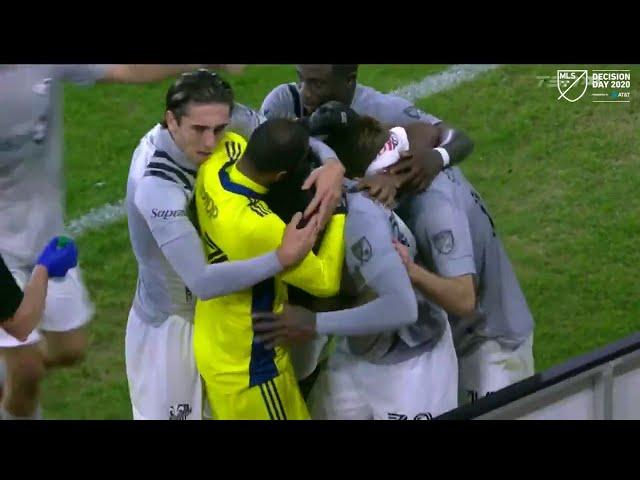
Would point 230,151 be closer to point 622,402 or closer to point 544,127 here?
point 544,127

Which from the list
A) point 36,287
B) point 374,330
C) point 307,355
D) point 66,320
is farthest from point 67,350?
point 374,330

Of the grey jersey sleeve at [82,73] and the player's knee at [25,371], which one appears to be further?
the player's knee at [25,371]

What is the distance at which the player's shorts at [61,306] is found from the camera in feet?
11.5

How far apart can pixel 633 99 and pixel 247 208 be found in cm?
124

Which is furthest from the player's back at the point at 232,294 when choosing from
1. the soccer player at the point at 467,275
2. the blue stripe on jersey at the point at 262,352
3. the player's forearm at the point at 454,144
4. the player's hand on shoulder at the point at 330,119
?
the player's forearm at the point at 454,144

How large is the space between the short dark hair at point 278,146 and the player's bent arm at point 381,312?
43 cm

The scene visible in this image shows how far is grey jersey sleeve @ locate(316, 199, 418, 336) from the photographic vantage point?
11.3 ft

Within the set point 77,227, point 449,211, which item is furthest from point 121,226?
point 449,211

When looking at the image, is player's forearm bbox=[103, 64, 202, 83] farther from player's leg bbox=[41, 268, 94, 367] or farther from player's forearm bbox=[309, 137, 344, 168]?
player's leg bbox=[41, 268, 94, 367]

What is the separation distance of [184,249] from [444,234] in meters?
0.77

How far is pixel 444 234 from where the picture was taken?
3525mm

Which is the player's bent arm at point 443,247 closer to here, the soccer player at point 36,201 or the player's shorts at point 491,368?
the player's shorts at point 491,368
